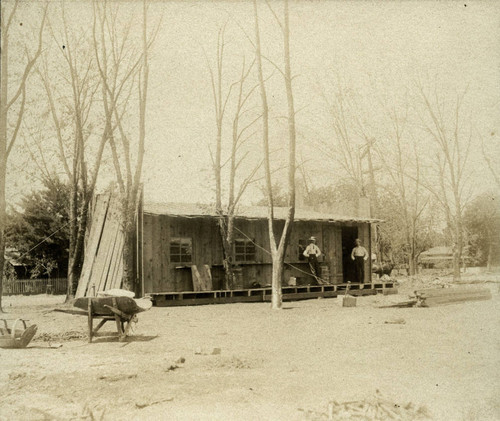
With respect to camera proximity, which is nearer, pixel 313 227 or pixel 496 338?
pixel 496 338

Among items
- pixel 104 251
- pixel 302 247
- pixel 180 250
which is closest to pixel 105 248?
pixel 104 251

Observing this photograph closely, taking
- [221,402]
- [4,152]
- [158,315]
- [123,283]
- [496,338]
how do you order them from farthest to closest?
[123,283]
[158,315]
[4,152]
[496,338]
[221,402]

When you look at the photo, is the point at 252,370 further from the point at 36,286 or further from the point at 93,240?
the point at 36,286

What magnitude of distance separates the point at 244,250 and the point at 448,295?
25.5 ft

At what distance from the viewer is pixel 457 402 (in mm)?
5758

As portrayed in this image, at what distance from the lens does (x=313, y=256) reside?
19188mm

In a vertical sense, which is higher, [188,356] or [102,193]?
[102,193]

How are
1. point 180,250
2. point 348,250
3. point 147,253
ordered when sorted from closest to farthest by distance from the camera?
point 147,253, point 180,250, point 348,250

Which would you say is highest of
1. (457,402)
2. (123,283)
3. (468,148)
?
(468,148)

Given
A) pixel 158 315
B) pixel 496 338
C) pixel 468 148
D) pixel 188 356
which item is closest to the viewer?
pixel 188 356

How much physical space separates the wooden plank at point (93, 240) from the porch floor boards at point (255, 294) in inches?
108

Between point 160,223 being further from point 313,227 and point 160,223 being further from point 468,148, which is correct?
point 468,148

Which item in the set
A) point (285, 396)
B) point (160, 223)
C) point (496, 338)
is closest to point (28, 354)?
point (285, 396)

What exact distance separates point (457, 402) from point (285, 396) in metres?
2.09
